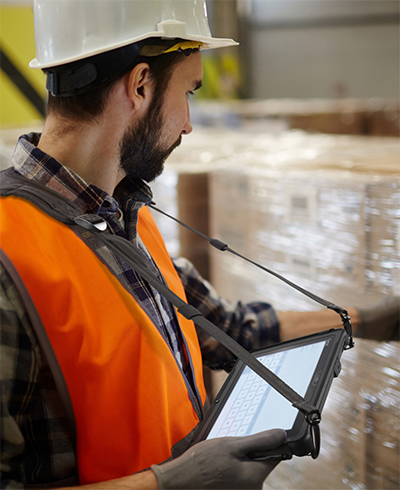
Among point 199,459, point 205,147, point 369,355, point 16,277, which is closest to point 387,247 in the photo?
point 369,355

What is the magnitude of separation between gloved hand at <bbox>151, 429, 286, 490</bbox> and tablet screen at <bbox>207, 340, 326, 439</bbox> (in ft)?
0.20

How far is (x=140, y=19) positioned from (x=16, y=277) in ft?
1.87

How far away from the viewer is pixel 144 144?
111 cm

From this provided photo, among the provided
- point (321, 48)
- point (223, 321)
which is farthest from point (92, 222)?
point (321, 48)

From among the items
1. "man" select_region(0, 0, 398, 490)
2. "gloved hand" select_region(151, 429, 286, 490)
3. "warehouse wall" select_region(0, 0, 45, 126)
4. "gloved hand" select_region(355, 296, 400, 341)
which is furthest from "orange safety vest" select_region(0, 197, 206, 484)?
"warehouse wall" select_region(0, 0, 45, 126)

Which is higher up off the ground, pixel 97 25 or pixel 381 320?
pixel 97 25

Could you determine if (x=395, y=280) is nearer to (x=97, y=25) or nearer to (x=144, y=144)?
(x=144, y=144)

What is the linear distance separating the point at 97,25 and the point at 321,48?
7571 millimetres

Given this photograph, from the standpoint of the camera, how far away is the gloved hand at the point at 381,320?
4.06ft

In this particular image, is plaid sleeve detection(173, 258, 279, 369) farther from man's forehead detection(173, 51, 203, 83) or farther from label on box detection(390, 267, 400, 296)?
man's forehead detection(173, 51, 203, 83)

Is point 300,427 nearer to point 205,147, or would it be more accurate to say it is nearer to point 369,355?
point 369,355

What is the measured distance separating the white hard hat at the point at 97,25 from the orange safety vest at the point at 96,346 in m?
0.33

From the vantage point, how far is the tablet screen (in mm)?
907

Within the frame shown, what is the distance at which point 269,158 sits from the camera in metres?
1.88
